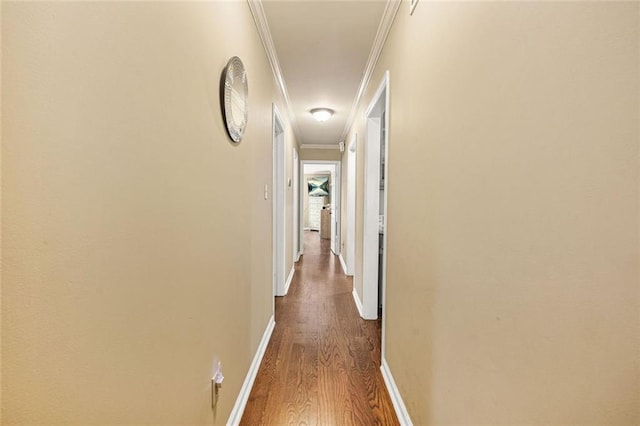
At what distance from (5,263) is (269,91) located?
2.21 metres

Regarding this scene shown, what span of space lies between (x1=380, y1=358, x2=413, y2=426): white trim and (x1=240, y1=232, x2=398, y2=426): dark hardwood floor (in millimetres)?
36

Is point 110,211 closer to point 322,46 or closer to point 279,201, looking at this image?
point 322,46

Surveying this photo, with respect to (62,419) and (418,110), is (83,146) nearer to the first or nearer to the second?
(62,419)

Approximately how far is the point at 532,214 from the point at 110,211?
93cm

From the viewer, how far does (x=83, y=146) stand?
0.56 m

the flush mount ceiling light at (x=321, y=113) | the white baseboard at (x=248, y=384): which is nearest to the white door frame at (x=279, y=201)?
the flush mount ceiling light at (x=321, y=113)

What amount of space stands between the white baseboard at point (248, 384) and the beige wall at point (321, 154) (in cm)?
398

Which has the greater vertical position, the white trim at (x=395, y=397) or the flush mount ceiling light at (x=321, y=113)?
the flush mount ceiling light at (x=321, y=113)

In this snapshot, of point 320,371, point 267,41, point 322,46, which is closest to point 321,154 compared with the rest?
point 322,46

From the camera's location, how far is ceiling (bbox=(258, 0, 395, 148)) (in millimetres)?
1782

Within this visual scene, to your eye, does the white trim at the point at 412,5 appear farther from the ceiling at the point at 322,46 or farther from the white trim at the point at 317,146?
the white trim at the point at 317,146

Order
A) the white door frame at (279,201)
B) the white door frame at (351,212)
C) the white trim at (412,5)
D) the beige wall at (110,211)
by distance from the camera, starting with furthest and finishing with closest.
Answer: the white door frame at (351,212)
the white door frame at (279,201)
the white trim at (412,5)
the beige wall at (110,211)

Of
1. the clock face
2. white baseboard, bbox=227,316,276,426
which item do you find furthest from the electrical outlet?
the clock face

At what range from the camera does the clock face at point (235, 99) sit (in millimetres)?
1300
